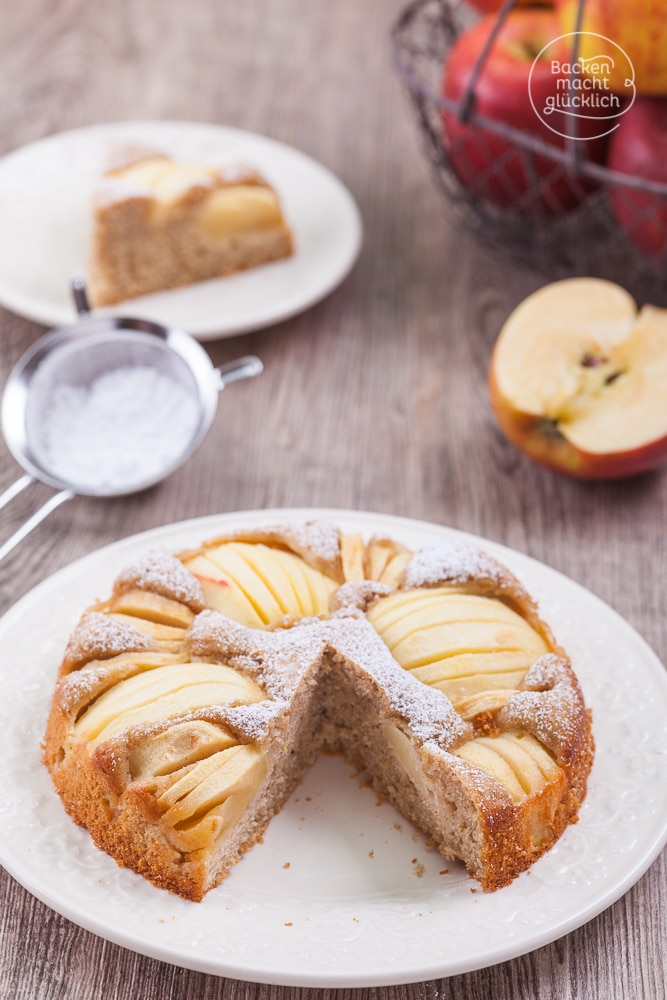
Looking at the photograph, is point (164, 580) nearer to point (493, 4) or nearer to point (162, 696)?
point (162, 696)

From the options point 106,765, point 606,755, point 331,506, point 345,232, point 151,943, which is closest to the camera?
point 151,943

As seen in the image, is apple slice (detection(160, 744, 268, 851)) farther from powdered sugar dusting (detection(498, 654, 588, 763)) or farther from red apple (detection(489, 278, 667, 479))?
red apple (detection(489, 278, 667, 479))

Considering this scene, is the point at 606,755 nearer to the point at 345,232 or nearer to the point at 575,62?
the point at 575,62

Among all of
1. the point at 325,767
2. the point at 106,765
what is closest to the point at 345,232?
the point at 325,767

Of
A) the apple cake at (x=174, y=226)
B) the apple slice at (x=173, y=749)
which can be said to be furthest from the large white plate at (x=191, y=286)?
the apple slice at (x=173, y=749)

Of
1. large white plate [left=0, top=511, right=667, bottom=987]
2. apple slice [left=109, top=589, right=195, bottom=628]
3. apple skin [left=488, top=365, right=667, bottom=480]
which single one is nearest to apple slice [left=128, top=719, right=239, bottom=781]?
large white plate [left=0, top=511, right=667, bottom=987]

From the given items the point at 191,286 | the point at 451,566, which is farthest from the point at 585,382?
the point at 191,286
